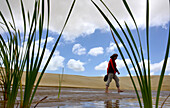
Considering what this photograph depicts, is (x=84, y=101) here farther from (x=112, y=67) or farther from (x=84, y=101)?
(x=112, y=67)

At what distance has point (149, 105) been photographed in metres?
1.13

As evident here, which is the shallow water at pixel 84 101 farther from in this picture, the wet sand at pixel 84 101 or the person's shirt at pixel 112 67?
the person's shirt at pixel 112 67

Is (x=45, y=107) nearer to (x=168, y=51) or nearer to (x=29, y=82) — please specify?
(x=29, y=82)

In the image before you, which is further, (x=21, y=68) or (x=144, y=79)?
(x=21, y=68)

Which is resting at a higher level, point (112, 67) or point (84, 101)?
point (112, 67)

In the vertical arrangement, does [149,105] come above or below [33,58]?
below

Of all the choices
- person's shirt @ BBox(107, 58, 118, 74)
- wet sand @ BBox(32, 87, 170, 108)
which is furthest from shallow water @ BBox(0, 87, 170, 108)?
person's shirt @ BBox(107, 58, 118, 74)

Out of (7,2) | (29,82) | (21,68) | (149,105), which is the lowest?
(149,105)

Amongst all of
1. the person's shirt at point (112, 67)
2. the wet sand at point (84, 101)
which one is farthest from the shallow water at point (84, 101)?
the person's shirt at point (112, 67)

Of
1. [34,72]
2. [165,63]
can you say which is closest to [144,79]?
[165,63]

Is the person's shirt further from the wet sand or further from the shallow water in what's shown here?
the shallow water

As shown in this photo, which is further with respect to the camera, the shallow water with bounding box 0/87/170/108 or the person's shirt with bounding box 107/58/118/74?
the person's shirt with bounding box 107/58/118/74

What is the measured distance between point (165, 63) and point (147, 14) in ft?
1.00

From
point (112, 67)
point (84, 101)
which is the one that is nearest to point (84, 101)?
point (84, 101)
